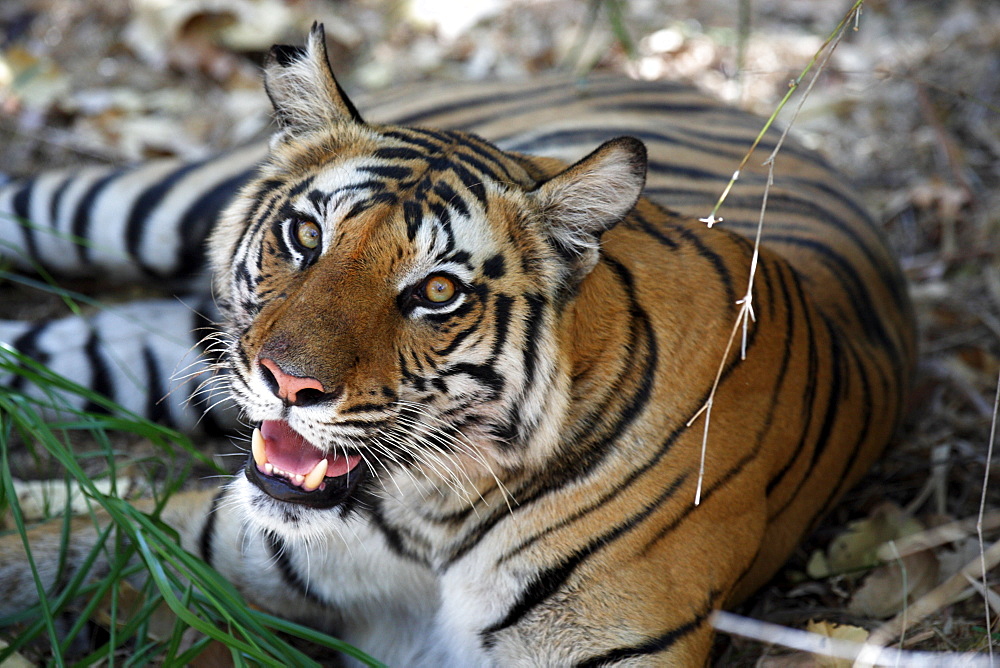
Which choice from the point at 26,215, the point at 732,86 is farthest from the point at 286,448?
the point at 732,86

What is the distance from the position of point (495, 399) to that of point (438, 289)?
20 cm

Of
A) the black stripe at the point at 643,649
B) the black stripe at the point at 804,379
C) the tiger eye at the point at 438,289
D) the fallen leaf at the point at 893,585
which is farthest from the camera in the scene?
the fallen leaf at the point at 893,585

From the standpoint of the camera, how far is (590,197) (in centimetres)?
145

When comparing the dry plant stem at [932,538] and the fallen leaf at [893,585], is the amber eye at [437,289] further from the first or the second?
the fallen leaf at [893,585]

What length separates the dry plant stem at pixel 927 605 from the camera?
1.19 meters

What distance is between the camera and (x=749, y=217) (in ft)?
7.28

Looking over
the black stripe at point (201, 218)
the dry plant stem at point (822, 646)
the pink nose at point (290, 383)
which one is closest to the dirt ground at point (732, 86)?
the black stripe at point (201, 218)

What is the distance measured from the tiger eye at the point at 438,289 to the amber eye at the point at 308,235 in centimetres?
19

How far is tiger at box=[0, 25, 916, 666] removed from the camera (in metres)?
1.43

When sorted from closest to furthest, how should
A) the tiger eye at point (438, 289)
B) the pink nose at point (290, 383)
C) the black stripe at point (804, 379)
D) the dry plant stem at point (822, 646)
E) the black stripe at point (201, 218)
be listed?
the dry plant stem at point (822, 646), the pink nose at point (290, 383), the tiger eye at point (438, 289), the black stripe at point (804, 379), the black stripe at point (201, 218)

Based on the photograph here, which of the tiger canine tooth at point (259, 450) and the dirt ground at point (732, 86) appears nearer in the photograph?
the tiger canine tooth at point (259, 450)

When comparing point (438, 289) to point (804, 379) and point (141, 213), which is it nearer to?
point (804, 379)

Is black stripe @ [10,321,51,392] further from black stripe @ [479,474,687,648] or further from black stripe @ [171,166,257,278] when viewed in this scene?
black stripe @ [479,474,687,648]

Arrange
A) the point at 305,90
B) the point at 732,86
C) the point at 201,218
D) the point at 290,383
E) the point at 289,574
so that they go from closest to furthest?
1. the point at 290,383
2. the point at 305,90
3. the point at 289,574
4. the point at 201,218
5. the point at 732,86
